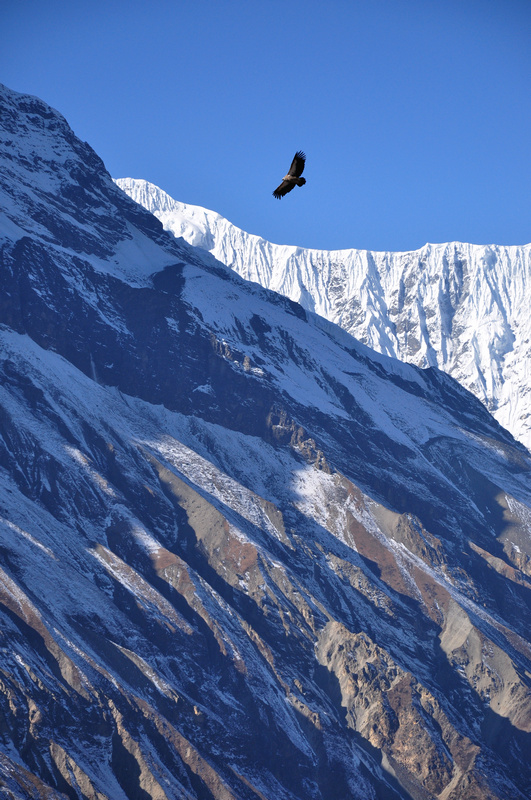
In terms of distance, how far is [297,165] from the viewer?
66.1 m

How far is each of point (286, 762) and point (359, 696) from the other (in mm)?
28336

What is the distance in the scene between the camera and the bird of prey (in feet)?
216

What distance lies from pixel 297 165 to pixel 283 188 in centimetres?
157

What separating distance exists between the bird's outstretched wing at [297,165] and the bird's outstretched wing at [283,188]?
526 millimetres

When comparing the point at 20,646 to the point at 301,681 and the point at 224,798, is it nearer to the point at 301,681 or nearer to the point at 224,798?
the point at 224,798

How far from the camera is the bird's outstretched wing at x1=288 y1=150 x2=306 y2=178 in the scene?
216ft

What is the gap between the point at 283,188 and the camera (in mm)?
65938

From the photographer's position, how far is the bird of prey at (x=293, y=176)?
6569 cm

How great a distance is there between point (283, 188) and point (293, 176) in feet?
2.89

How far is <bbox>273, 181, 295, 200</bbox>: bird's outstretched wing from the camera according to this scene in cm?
6581

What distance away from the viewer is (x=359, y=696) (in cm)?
19988

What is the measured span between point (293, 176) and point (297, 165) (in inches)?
31.2

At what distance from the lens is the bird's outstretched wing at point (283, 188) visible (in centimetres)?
6581

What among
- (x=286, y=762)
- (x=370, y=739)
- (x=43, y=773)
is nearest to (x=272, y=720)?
(x=286, y=762)
